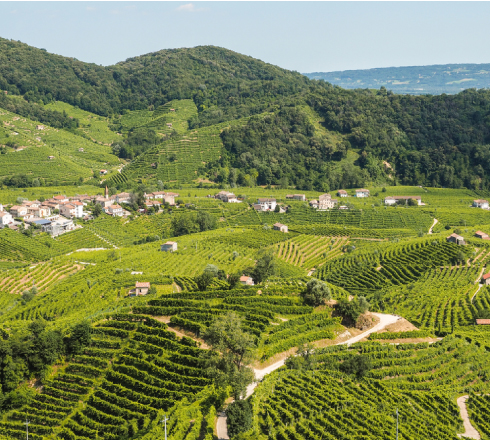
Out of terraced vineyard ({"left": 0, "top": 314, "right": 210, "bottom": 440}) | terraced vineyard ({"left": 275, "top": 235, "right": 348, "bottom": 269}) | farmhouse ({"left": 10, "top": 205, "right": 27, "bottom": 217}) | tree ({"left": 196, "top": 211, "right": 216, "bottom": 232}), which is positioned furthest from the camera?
tree ({"left": 196, "top": 211, "right": 216, "bottom": 232})

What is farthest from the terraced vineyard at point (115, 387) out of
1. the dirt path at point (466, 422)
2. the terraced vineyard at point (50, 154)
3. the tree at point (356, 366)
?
the terraced vineyard at point (50, 154)

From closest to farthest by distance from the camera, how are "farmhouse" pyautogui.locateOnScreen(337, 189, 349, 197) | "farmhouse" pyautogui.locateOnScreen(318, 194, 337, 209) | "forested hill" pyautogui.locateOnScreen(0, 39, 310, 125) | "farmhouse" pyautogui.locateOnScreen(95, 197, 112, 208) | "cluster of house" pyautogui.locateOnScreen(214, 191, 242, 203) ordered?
"farmhouse" pyautogui.locateOnScreen(95, 197, 112, 208)
"farmhouse" pyautogui.locateOnScreen(318, 194, 337, 209)
"cluster of house" pyautogui.locateOnScreen(214, 191, 242, 203)
"farmhouse" pyautogui.locateOnScreen(337, 189, 349, 197)
"forested hill" pyautogui.locateOnScreen(0, 39, 310, 125)

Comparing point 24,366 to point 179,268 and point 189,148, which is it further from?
point 189,148

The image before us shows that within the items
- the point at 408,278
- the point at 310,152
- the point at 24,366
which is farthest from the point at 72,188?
the point at 24,366

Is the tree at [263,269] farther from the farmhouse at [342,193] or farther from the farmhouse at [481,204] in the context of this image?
the farmhouse at [481,204]

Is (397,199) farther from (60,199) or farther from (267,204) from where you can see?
(60,199)

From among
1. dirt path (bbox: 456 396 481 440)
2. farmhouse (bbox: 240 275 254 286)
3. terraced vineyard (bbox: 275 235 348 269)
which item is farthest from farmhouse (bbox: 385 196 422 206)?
dirt path (bbox: 456 396 481 440)

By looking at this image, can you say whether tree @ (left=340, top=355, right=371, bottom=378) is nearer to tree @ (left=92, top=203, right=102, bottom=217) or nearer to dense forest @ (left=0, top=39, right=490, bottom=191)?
tree @ (left=92, top=203, right=102, bottom=217)
